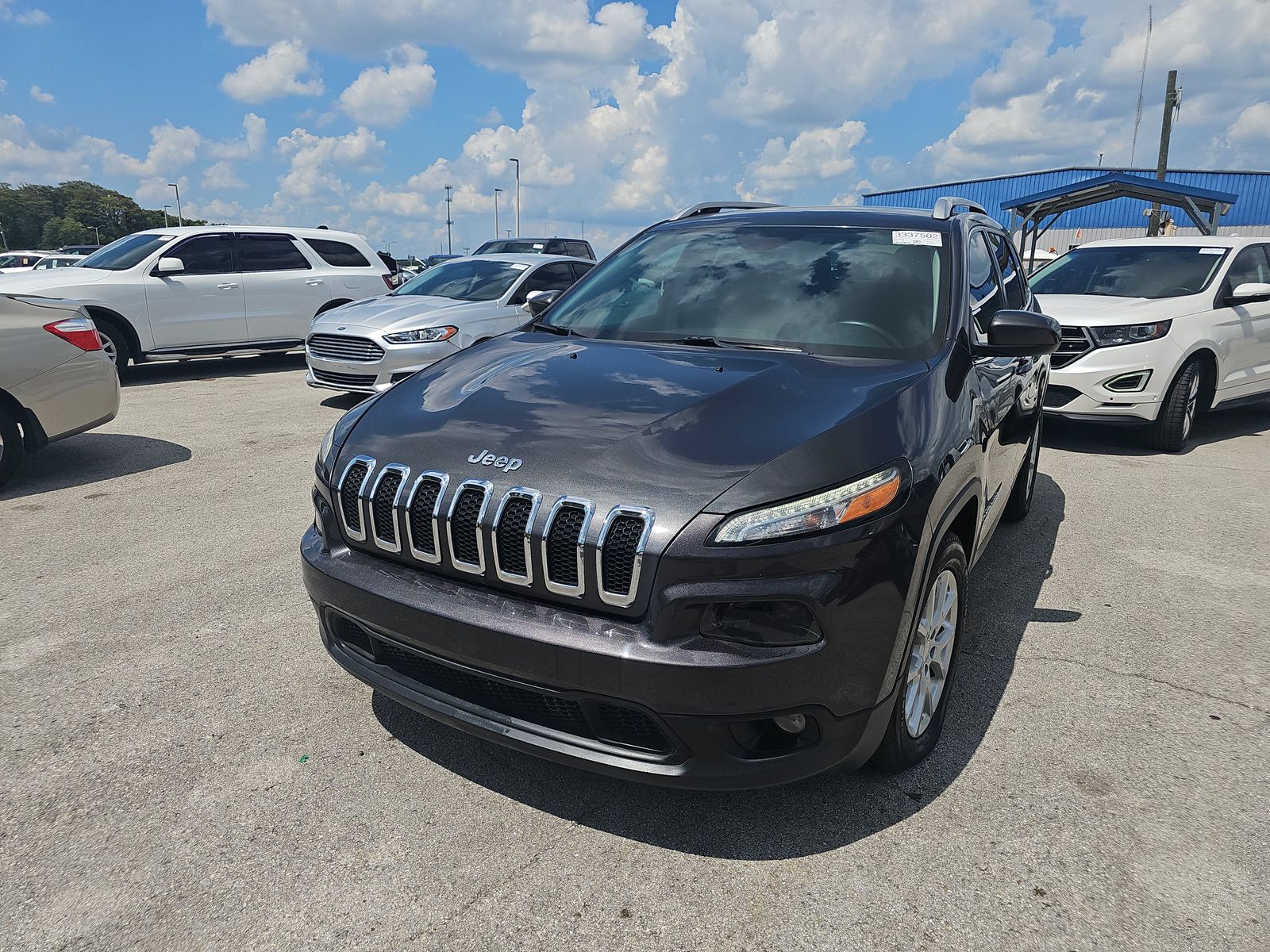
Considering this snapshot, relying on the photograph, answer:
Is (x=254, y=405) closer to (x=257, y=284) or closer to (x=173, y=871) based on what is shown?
(x=257, y=284)

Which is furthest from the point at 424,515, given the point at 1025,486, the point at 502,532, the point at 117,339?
the point at 117,339

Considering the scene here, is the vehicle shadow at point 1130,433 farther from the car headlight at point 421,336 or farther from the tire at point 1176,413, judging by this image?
the car headlight at point 421,336

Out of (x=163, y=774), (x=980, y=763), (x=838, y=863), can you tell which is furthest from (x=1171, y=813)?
(x=163, y=774)

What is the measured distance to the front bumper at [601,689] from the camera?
2.06 m

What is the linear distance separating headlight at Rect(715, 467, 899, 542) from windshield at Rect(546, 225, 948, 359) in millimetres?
901

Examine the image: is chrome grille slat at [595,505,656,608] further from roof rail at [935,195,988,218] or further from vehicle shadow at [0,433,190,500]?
vehicle shadow at [0,433,190,500]

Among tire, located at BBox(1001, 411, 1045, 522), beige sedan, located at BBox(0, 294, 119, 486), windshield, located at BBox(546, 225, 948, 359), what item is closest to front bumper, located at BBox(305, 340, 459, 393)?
beige sedan, located at BBox(0, 294, 119, 486)

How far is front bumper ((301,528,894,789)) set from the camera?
6.75 feet

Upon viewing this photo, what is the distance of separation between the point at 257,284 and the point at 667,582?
35.0 feet

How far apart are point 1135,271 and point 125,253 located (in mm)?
11210

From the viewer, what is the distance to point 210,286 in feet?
35.4

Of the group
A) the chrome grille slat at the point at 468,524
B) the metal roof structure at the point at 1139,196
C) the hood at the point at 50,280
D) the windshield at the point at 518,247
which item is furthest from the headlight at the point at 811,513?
the windshield at the point at 518,247

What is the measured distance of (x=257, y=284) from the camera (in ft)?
36.6

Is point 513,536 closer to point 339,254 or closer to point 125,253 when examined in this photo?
point 125,253
